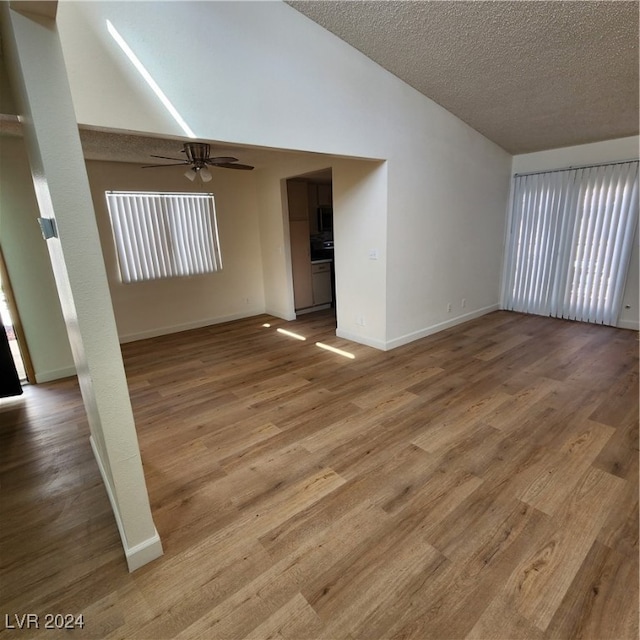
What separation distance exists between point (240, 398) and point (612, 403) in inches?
126

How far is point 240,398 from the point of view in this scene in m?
3.21

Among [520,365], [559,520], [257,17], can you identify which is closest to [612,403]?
[520,365]

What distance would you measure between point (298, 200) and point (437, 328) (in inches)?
117

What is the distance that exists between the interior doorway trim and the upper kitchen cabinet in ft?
11.8

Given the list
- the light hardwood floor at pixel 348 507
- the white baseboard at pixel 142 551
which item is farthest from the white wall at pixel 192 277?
the white baseboard at pixel 142 551

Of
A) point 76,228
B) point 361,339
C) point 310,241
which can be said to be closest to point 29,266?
point 76,228

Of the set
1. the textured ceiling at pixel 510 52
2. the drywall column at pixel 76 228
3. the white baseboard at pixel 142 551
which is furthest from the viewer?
the textured ceiling at pixel 510 52

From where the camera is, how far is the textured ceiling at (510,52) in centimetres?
252

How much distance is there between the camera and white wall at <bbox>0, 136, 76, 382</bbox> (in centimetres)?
348

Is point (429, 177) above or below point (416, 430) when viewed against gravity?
above

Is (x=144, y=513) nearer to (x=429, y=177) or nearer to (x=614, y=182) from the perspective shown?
(x=429, y=177)

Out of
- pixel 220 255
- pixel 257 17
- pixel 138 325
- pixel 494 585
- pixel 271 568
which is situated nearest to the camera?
pixel 494 585

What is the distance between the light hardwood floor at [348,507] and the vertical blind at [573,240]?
65.7 inches

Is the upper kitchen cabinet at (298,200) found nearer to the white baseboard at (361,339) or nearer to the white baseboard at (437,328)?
the white baseboard at (361,339)
